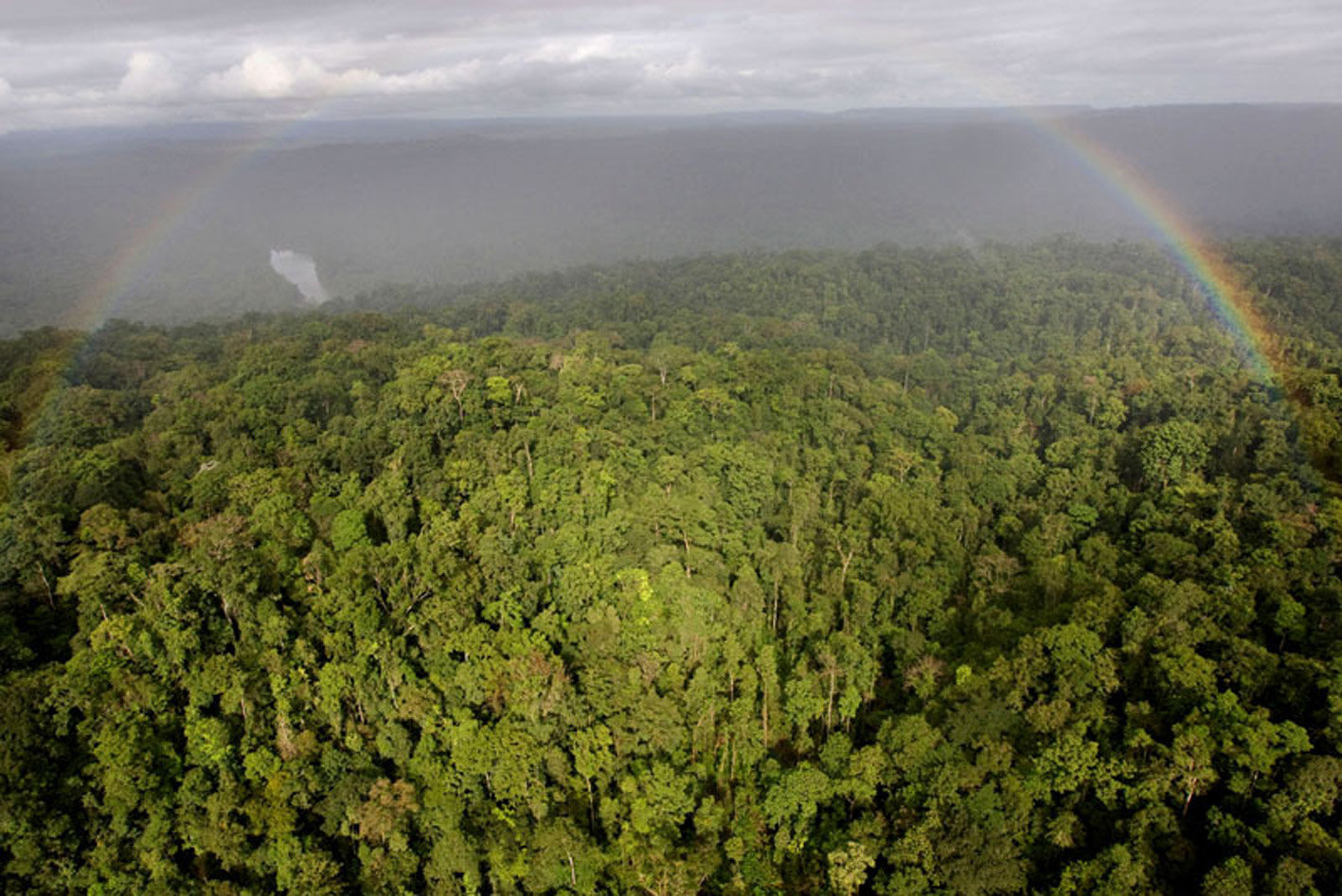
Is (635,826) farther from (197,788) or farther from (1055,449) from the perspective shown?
(1055,449)

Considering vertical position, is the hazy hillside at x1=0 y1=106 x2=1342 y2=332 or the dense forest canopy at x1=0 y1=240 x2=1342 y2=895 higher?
the hazy hillside at x1=0 y1=106 x2=1342 y2=332

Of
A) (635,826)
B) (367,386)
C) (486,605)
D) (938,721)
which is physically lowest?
(635,826)

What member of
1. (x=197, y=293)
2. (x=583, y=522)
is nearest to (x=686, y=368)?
(x=583, y=522)

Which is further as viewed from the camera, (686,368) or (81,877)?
(686,368)

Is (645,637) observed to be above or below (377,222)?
below

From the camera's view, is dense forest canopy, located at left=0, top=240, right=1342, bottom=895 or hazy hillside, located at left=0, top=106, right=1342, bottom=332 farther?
hazy hillside, located at left=0, top=106, right=1342, bottom=332

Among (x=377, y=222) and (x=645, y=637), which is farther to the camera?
(x=377, y=222)

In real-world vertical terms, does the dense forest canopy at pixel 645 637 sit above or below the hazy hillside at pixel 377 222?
below

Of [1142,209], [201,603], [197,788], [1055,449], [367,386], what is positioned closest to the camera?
[197,788]
